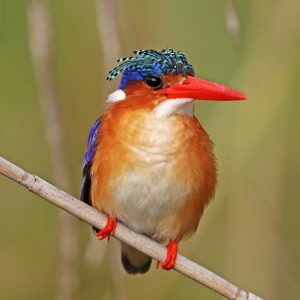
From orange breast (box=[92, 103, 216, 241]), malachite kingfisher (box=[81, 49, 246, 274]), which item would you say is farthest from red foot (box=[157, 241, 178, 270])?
orange breast (box=[92, 103, 216, 241])

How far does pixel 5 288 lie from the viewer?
3.33 m

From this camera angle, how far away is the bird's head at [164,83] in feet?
7.86

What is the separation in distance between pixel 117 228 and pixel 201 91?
1.57 feet

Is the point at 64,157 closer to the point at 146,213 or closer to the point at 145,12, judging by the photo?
the point at 146,213

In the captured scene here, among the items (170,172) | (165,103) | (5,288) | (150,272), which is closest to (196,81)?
(165,103)

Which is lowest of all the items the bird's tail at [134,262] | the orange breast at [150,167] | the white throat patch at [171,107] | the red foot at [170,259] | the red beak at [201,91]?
the bird's tail at [134,262]

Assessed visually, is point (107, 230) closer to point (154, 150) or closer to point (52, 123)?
point (154, 150)

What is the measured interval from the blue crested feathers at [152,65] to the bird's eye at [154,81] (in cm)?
1

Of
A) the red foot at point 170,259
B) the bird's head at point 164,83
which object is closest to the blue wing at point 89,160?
the bird's head at point 164,83

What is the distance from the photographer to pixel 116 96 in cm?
267

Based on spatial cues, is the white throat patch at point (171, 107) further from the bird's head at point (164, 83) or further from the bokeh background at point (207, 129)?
the bokeh background at point (207, 129)

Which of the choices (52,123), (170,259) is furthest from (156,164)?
(52,123)

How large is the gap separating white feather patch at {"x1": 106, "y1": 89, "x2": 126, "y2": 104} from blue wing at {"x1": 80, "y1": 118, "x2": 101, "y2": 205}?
74 mm

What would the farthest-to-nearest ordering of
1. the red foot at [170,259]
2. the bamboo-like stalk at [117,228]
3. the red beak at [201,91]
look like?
1. the red foot at [170,259]
2. the red beak at [201,91]
3. the bamboo-like stalk at [117,228]
